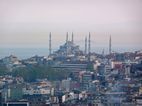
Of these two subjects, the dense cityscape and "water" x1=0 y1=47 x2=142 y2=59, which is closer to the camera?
"water" x1=0 y1=47 x2=142 y2=59

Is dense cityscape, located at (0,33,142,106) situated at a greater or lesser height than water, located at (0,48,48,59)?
lesser

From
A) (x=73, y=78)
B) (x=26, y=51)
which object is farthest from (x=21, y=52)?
(x=73, y=78)

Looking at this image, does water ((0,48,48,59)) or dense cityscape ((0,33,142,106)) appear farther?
dense cityscape ((0,33,142,106))

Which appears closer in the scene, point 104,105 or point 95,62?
point 104,105

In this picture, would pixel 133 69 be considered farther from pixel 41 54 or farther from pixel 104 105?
pixel 41 54

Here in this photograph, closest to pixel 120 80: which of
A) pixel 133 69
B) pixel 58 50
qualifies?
pixel 133 69

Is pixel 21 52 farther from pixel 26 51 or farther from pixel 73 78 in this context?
pixel 73 78

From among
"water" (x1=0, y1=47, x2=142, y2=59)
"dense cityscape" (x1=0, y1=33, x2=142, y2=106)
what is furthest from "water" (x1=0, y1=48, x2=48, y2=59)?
"dense cityscape" (x1=0, y1=33, x2=142, y2=106)

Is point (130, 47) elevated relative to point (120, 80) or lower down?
elevated

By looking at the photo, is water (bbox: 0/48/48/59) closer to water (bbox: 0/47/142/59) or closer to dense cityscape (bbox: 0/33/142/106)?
water (bbox: 0/47/142/59)
